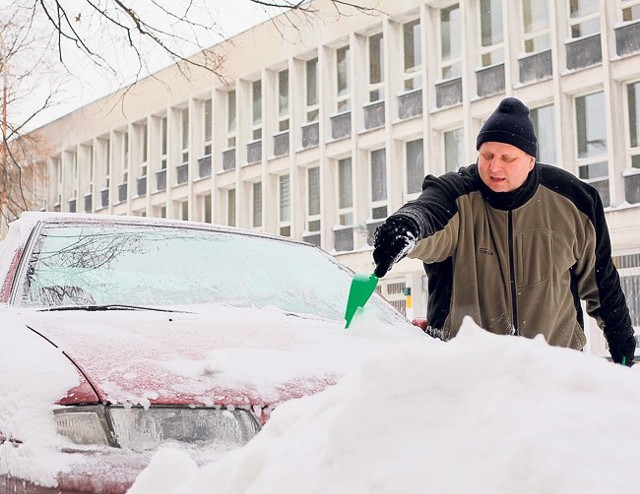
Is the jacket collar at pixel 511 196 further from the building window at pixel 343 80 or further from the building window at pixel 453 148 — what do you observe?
the building window at pixel 343 80

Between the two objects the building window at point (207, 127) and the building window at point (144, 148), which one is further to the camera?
the building window at point (144, 148)

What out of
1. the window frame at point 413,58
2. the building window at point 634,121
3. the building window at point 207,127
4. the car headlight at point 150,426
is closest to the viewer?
the car headlight at point 150,426

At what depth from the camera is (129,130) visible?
34.2 meters

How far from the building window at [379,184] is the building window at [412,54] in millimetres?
1913

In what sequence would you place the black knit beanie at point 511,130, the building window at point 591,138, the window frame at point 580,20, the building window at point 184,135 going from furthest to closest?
the building window at point 184,135 → the window frame at point 580,20 → the building window at point 591,138 → the black knit beanie at point 511,130

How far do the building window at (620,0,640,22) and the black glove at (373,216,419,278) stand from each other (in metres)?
18.1

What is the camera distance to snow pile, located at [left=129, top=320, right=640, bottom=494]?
1.16m

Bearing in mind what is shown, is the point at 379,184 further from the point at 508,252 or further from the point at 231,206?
the point at 508,252

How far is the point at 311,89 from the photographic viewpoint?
2736cm

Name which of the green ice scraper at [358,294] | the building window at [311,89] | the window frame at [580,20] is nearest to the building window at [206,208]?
the building window at [311,89]

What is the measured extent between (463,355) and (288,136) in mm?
26505

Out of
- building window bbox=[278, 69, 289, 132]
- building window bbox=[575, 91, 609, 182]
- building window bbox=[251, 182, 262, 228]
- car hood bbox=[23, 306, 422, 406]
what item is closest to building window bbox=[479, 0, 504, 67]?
building window bbox=[575, 91, 609, 182]

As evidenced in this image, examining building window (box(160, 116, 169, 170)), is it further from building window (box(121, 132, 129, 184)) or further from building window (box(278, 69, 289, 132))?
building window (box(278, 69, 289, 132))

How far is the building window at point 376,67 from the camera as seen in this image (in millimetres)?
25141
